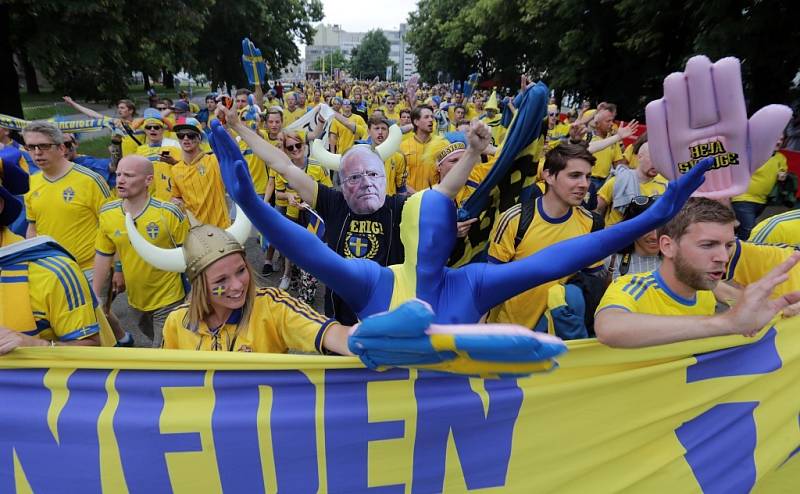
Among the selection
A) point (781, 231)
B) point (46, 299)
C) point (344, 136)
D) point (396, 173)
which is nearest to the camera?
point (46, 299)

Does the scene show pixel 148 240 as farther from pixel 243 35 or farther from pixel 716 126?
pixel 243 35

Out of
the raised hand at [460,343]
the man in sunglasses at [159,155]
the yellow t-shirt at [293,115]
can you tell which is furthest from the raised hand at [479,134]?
the yellow t-shirt at [293,115]

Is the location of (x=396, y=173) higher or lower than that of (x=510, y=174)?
lower

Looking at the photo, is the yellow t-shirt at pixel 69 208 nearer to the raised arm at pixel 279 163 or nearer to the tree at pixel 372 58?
the raised arm at pixel 279 163

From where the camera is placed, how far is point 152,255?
2.51 metres

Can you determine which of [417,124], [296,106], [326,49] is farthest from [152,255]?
[326,49]

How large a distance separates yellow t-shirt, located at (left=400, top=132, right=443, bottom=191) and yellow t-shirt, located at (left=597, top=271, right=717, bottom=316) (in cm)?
441

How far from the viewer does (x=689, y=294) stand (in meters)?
2.28

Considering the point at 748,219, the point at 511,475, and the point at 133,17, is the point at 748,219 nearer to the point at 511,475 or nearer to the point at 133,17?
the point at 511,475

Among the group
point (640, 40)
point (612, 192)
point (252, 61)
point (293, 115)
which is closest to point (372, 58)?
point (640, 40)

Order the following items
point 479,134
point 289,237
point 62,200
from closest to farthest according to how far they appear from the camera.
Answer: point 289,237 < point 479,134 < point 62,200

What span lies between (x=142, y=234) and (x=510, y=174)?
2628mm

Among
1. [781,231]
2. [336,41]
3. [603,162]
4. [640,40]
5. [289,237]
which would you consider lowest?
[781,231]

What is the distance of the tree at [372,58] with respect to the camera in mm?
117250
